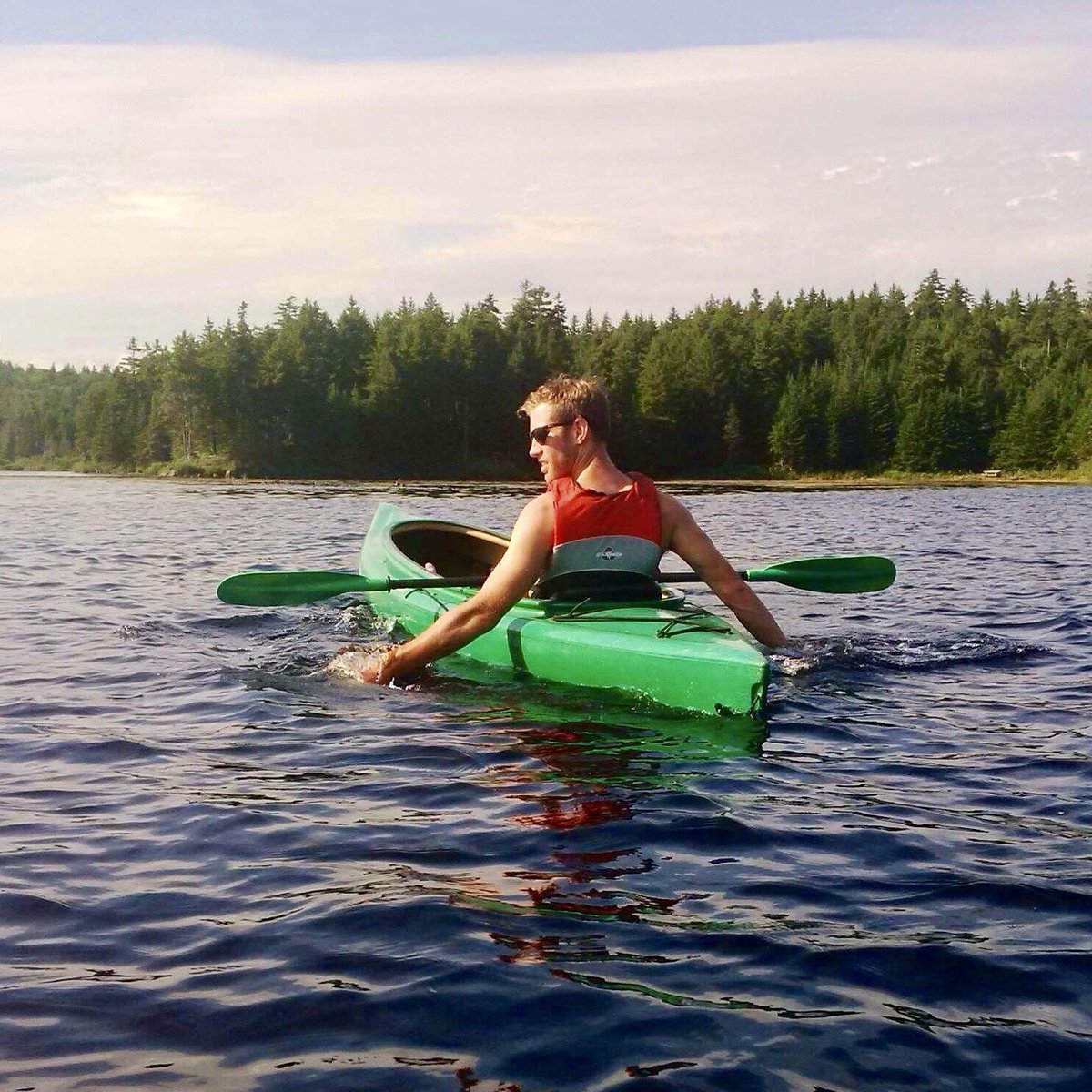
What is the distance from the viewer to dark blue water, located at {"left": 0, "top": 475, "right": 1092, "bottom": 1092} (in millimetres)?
3168

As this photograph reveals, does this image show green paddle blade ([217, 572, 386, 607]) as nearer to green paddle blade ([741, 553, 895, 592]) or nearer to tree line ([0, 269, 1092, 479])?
green paddle blade ([741, 553, 895, 592])

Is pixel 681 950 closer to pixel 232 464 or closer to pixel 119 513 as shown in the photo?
pixel 119 513

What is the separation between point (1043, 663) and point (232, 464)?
245 feet

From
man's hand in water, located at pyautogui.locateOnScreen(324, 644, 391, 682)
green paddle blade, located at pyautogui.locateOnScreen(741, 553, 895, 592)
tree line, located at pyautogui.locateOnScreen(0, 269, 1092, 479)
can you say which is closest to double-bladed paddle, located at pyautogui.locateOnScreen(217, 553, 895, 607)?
green paddle blade, located at pyautogui.locateOnScreen(741, 553, 895, 592)

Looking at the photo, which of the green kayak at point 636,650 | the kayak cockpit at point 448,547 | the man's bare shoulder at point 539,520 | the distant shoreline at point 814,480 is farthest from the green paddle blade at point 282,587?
the distant shoreline at point 814,480

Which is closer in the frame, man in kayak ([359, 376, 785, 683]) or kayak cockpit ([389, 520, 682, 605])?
man in kayak ([359, 376, 785, 683])

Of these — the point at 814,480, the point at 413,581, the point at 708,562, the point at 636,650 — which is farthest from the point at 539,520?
the point at 814,480

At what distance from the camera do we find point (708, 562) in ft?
23.7

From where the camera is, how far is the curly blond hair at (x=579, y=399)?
6.91 metres

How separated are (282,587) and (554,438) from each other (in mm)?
2499

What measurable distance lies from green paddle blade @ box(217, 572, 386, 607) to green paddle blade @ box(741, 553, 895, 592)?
2.82 m

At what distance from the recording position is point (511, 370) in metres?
87.7

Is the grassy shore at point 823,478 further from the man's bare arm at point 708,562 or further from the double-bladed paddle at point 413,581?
the man's bare arm at point 708,562

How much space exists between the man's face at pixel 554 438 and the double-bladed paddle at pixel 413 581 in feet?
4.44
